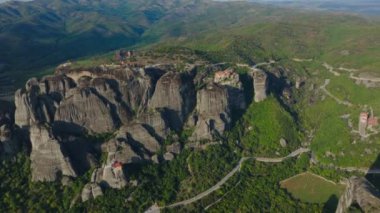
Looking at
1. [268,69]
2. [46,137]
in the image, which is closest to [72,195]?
[46,137]

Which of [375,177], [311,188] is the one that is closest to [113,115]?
[311,188]

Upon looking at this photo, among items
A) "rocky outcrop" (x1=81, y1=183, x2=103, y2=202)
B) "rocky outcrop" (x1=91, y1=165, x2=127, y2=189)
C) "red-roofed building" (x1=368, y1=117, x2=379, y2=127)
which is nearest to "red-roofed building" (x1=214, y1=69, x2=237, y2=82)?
"red-roofed building" (x1=368, y1=117, x2=379, y2=127)

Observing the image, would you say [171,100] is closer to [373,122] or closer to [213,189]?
[213,189]

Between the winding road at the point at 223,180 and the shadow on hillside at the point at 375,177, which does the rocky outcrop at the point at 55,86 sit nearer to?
the winding road at the point at 223,180

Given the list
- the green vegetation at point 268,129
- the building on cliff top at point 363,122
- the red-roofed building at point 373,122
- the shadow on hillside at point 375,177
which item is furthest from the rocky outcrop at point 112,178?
the red-roofed building at point 373,122

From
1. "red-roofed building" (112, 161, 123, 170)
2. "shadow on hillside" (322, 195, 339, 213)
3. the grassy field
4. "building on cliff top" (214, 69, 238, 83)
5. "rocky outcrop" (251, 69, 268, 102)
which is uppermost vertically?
"building on cliff top" (214, 69, 238, 83)

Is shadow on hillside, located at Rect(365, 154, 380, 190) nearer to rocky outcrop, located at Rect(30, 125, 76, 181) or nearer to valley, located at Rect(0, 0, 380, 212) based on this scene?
valley, located at Rect(0, 0, 380, 212)
